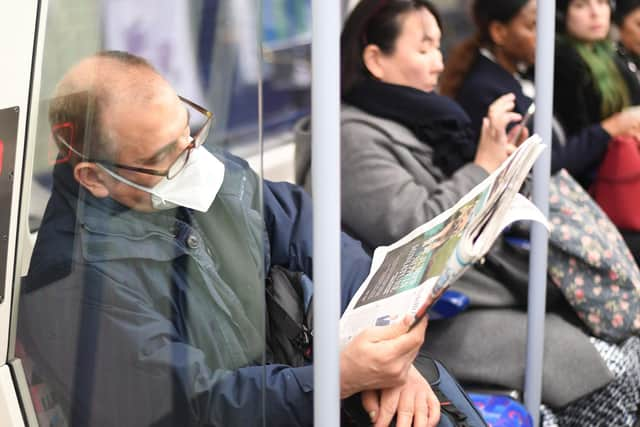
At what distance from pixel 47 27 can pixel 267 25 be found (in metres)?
4.32

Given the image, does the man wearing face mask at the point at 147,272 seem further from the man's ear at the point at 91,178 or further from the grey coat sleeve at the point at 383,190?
the grey coat sleeve at the point at 383,190

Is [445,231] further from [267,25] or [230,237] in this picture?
[267,25]

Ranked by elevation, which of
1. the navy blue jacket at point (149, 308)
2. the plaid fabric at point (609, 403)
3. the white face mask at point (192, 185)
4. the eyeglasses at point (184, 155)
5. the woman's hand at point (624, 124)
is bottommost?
the plaid fabric at point (609, 403)

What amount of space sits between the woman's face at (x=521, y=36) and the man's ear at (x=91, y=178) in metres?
1.74

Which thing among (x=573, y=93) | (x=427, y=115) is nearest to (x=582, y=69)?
(x=573, y=93)

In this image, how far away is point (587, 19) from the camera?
3102 mm

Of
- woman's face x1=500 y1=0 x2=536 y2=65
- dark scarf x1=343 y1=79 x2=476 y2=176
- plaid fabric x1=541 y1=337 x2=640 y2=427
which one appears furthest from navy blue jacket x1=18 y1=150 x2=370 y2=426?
woman's face x1=500 y1=0 x2=536 y2=65

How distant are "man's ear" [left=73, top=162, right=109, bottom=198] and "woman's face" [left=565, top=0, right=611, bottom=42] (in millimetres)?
2127

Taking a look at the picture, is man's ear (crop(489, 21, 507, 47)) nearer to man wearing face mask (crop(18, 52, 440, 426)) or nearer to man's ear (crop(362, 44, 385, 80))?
man's ear (crop(362, 44, 385, 80))

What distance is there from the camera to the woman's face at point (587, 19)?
10.1 ft

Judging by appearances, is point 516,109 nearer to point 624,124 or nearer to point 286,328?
point 624,124

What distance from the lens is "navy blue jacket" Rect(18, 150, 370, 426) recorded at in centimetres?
136

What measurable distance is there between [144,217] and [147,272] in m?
0.08

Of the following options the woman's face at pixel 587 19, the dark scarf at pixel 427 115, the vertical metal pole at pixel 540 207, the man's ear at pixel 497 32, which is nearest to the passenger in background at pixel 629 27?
the woman's face at pixel 587 19
